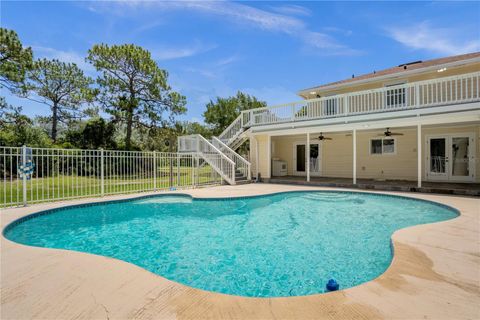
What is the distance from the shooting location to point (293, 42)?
16797 mm

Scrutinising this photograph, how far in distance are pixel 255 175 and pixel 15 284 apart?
13388mm

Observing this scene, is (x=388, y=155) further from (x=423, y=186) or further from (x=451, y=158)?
(x=423, y=186)

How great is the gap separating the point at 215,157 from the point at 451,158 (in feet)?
39.0

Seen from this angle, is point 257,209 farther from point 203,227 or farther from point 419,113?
point 419,113

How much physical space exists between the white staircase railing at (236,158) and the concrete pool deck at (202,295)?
11.3m

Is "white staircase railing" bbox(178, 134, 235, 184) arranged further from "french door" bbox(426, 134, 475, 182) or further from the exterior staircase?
"french door" bbox(426, 134, 475, 182)

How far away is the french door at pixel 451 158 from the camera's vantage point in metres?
11.9

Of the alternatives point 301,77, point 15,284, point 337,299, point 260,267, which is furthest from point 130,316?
point 301,77

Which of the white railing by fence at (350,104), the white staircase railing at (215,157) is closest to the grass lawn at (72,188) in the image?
the white staircase railing at (215,157)

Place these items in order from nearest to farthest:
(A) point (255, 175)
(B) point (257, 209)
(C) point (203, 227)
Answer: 1. (C) point (203, 227)
2. (B) point (257, 209)
3. (A) point (255, 175)

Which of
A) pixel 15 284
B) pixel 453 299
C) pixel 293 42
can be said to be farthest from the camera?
pixel 293 42

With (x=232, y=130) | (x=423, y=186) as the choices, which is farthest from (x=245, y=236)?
(x=232, y=130)

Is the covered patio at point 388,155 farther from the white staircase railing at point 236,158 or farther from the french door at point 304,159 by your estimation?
the white staircase railing at point 236,158

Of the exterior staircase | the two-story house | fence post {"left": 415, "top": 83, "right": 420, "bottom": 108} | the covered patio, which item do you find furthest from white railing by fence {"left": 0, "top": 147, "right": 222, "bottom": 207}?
fence post {"left": 415, "top": 83, "right": 420, "bottom": 108}
